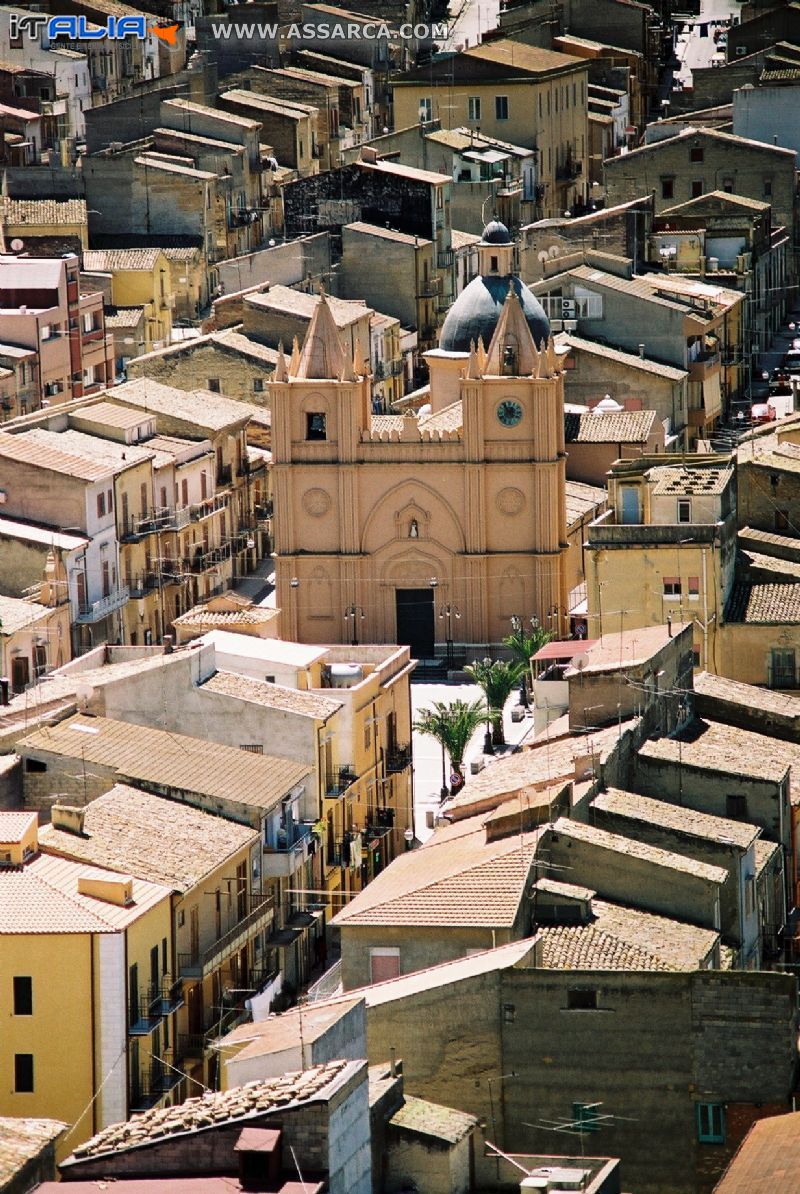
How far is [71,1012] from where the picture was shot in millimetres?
53562

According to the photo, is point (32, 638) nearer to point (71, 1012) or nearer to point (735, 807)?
point (735, 807)

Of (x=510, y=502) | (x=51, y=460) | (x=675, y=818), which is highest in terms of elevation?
(x=675, y=818)

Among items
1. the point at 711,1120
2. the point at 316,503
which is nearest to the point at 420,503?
the point at 316,503

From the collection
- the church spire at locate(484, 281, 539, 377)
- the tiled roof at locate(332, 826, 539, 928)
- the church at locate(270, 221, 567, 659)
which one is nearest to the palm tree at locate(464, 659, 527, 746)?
the church at locate(270, 221, 567, 659)

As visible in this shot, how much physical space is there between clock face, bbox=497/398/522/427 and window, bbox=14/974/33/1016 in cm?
3976

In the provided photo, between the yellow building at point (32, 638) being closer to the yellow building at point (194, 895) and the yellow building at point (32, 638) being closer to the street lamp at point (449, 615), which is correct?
the street lamp at point (449, 615)

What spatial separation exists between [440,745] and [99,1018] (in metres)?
26.4

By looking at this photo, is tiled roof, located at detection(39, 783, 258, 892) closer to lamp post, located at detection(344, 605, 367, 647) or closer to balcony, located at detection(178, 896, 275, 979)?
balcony, located at detection(178, 896, 275, 979)

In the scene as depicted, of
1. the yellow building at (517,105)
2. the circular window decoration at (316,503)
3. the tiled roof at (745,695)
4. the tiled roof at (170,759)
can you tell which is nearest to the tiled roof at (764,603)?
the tiled roof at (745,695)

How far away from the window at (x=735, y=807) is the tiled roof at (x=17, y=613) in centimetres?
1915

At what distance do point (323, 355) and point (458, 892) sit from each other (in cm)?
3719

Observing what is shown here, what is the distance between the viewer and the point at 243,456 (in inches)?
3905

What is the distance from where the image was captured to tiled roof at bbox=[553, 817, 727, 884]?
2271 inches

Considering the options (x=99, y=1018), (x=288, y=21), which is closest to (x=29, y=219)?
(x=288, y=21)
